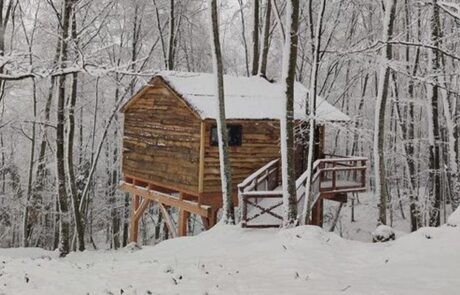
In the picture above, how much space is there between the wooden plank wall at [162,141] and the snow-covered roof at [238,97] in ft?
1.75

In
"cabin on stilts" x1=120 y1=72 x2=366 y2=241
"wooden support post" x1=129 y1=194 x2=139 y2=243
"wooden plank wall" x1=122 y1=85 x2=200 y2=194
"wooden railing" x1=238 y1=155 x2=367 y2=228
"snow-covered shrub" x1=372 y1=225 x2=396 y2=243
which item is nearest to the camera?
"snow-covered shrub" x1=372 y1=225 x2=396 y2=243

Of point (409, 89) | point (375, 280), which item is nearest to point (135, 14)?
point (409, 89)

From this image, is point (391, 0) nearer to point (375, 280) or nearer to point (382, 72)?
point (382, 72)

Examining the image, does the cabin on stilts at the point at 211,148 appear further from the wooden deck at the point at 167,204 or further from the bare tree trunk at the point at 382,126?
the bare tree trunk at the point at 382,126

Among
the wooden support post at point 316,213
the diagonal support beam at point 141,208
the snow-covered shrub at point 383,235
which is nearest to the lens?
the snow-covered shrub at point 383,235

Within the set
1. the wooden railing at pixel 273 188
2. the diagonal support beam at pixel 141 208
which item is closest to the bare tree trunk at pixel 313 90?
the wooden railing at pixel 273 188

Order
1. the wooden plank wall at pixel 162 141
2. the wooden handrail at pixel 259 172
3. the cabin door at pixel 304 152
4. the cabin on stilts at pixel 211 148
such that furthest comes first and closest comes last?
the cabin door at pixel 304 152 < the wooden plank wall at pixel 162 141 < the cabin on stilts at pixel 211 148 < the wooden handrail at pixel 259 172

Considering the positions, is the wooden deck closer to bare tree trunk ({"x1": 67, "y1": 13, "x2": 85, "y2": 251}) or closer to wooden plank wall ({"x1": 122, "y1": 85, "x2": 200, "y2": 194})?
wooden plank wall ({"x1": 122, "y1": 85, "x2": 200, "y2": 194})

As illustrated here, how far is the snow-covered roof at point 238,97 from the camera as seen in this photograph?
17.7m

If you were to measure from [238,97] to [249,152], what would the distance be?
2.15 m

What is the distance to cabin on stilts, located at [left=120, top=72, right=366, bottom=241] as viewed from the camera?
17.5 m

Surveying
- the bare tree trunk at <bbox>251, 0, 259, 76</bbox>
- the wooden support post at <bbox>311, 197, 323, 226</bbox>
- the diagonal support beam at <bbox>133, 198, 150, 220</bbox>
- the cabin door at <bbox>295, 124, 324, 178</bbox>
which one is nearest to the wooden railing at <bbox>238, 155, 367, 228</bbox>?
the wooden support post at <bbox>311, 197, 323, 226</bbox>

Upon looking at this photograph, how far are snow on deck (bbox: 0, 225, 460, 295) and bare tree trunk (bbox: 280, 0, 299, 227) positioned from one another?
155cm

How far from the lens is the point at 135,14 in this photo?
90.4ft
